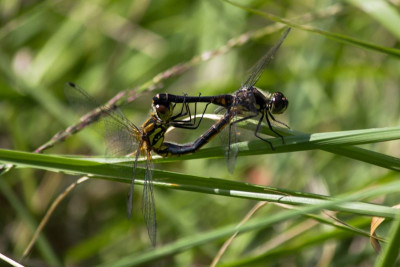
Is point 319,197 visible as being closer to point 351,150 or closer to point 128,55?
point 351,150

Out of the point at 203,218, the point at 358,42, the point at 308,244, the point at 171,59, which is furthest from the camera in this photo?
the point at 171,59

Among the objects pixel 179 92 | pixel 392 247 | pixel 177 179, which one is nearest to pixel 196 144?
pixel 177 179

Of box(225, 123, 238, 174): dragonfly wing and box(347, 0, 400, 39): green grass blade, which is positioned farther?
box(347, 0, 400, 39): green grass blade

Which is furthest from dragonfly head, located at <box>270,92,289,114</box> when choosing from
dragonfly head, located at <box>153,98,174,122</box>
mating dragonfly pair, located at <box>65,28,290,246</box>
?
dragonfly head, located at <box>153,98,174,122</box>

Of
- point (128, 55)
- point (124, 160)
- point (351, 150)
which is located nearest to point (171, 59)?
point (128, 55)

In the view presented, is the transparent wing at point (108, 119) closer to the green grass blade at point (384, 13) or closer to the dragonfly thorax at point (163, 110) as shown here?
the dragonfly thorax at point (163, 110)

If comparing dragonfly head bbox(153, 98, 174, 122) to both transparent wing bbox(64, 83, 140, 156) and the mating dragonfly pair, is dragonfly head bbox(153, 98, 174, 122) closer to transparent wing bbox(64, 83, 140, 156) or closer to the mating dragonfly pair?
the mating dragonfly pair
